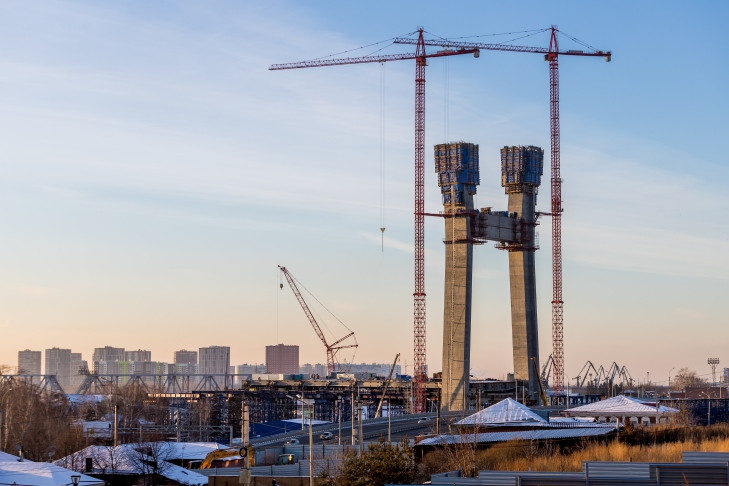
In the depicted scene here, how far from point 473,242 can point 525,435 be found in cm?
8243

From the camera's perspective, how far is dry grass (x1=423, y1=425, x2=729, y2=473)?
6162 cm

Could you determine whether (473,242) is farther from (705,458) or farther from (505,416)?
(705,458)

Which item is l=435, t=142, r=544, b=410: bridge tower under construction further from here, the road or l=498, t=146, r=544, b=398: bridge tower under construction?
the road

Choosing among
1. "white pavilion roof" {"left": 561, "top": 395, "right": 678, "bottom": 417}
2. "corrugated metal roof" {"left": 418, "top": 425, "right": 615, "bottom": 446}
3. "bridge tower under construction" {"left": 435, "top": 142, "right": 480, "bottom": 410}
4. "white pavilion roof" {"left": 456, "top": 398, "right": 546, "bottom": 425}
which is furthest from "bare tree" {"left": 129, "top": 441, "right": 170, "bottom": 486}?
"bridge tower under construction" {"left": 435, "top": 142, "right": 480, "bottom": 410}

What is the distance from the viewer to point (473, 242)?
155875 millimetres

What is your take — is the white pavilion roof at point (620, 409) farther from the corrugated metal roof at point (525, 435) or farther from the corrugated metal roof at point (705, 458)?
the corrugated metal roof at point (705, 458)

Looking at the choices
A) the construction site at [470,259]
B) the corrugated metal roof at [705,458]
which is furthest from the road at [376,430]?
the corrugated metal roof at [705,458]

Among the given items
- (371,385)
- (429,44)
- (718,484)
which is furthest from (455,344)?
(718,484)

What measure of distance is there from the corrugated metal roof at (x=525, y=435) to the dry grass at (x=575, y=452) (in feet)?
2.67

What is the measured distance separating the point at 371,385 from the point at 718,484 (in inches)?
6116

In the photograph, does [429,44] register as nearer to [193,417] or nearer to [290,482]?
[193,417]

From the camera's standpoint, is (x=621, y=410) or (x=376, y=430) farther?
(x=376, y=430)

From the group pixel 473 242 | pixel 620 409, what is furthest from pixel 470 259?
pixel 620 409

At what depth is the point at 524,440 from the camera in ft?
240
